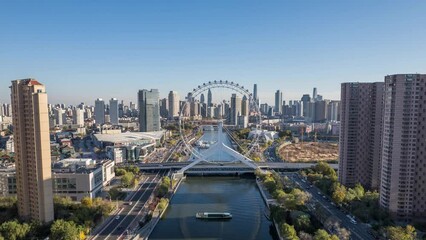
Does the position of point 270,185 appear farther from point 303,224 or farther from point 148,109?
point 148,109

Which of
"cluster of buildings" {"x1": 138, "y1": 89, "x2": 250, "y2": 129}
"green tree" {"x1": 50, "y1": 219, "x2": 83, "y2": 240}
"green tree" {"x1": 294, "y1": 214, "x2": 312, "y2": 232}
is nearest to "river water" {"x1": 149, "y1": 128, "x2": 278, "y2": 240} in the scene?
"green tree" {"x1": 294, "y1": 214, "x2": 312, "y2": 232}

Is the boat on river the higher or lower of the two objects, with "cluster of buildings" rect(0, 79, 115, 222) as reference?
lower

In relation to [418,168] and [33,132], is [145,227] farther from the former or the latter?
[418,168]

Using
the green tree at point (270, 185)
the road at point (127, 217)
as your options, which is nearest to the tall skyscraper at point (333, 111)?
the green tree at point (270, 185)

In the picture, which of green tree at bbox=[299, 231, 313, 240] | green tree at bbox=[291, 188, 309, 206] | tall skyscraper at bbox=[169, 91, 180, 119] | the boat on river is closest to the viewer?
green tree at bbox=[299, 231, 313, 240]

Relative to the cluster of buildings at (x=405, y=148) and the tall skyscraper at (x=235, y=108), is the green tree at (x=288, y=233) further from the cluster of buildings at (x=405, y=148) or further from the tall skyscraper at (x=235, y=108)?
the tall skyscraper at (x=235, y=108)

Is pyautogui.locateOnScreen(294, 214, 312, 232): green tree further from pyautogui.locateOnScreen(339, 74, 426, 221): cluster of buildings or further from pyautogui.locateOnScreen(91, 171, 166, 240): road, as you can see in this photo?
pyautogui.locateOnScreen(91, 171, 166, 240): road

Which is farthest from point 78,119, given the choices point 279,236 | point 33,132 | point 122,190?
point 279,236
